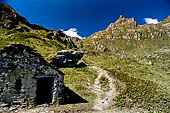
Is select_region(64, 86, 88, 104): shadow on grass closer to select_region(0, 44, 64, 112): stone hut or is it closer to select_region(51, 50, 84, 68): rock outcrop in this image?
select_region(0, 44, 64, 112): stone hut

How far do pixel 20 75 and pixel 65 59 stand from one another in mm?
22287

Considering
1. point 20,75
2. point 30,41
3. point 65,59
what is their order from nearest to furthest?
point 20,75, point 65,59, point 30,41

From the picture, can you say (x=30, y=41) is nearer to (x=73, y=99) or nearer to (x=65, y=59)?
(x=65, y=59)

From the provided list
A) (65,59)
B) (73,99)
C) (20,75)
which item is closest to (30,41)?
(65,59)

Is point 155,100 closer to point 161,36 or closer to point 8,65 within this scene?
point 8,65

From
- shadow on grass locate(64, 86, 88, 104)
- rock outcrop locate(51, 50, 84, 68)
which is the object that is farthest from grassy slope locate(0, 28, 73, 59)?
shadow on grass locate(64, 86, 88, 104)

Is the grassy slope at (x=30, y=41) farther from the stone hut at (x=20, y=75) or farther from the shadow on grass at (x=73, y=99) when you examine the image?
the stone hut at (x=20, y=75)

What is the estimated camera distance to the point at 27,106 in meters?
11.8

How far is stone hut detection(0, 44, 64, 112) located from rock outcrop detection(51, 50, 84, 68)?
19791 mm

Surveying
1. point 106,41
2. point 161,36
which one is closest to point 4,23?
point 106,41

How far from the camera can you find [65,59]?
3391 centimetres

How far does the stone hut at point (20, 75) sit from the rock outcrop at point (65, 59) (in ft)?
64.9

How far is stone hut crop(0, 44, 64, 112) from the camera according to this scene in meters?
10.9

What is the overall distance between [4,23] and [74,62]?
55350 mm
